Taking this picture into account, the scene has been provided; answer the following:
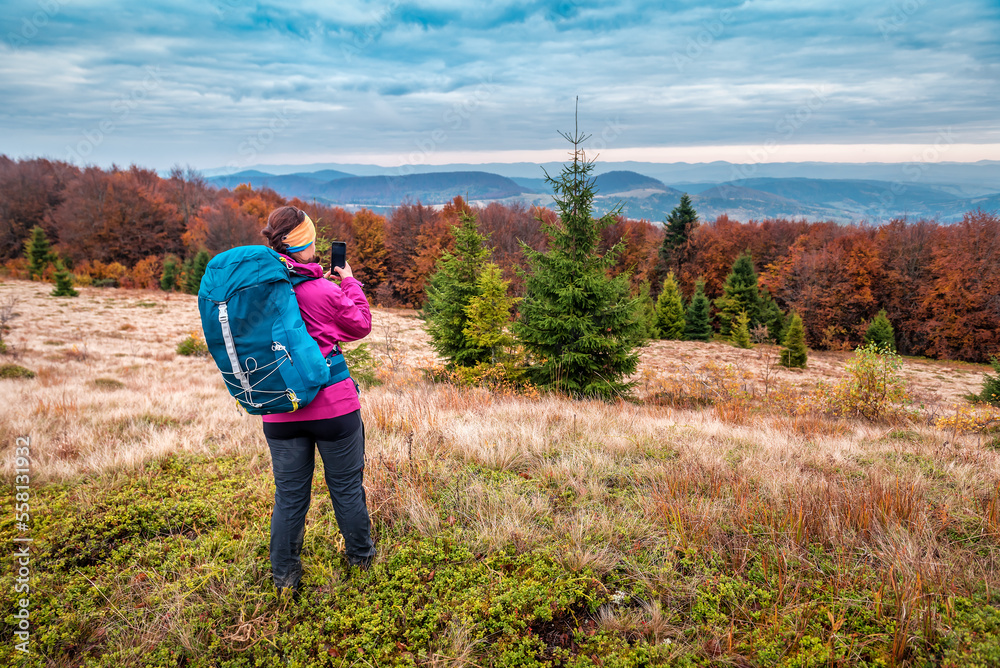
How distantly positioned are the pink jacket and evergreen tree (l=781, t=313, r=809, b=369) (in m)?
31.5

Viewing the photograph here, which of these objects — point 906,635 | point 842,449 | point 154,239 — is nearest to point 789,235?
point 842,449

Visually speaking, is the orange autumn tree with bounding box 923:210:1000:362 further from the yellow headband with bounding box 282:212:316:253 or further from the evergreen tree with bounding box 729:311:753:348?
the yellow headband with bounding box 282:212:316:253

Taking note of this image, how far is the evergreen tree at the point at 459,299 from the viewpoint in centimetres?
1271

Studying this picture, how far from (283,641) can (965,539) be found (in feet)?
14.3

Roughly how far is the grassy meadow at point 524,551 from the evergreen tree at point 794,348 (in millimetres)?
26235

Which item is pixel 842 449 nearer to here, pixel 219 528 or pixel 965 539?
pixel 965 539

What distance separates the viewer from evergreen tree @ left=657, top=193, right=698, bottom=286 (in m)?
46.4

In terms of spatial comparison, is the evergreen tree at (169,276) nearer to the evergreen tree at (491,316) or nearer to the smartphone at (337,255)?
the evergreen tree at (491,316)

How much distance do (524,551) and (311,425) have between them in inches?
65.3

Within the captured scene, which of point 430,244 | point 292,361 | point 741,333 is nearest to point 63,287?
point 430,244

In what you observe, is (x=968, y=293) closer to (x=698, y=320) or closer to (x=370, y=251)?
(x=698, y=320)

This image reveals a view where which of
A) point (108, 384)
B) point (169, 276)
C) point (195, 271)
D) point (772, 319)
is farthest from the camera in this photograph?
point (169, 276)
